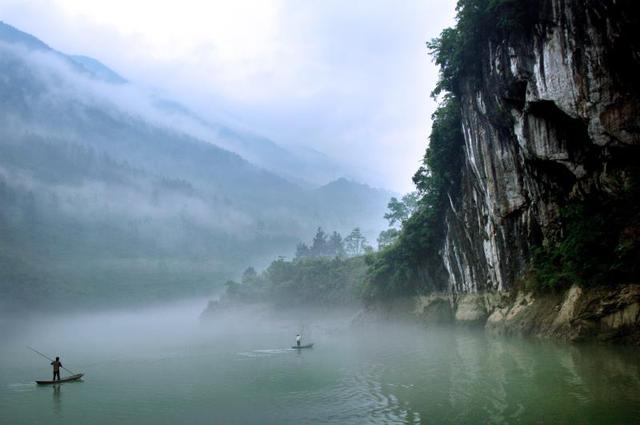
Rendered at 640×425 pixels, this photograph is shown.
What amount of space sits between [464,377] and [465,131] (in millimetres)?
22000

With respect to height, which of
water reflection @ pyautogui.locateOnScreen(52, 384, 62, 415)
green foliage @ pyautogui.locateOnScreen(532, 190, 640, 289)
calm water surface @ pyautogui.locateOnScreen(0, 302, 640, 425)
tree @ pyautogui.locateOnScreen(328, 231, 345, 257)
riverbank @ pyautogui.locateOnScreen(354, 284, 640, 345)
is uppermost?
tree @ pyautogui.locateOnScreen(328, 231, 345, 257)

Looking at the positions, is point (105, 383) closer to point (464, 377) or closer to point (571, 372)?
point (464, 377)

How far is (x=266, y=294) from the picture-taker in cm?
10444

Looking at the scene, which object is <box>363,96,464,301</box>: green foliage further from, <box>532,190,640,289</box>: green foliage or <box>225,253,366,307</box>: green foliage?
<box>225,253,366,307</box>: green foliage

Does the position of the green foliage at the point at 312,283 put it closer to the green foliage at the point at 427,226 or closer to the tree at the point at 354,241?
the green foliage at the point at 427,226

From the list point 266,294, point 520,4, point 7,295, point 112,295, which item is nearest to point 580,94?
point 520,4

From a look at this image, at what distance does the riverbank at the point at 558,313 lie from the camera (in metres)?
24.4

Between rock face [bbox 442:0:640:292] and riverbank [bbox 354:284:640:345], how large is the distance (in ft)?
4.26

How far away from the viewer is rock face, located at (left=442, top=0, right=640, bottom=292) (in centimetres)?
2481

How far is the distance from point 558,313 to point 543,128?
1046 cm

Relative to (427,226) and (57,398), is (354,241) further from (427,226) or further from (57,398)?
(57,398)

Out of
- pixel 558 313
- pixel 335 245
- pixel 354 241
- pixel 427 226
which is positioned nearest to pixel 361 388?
pixel 558 313

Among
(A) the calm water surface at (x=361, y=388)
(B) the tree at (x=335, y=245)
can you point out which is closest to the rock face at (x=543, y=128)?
(A) the calm water surface at (x=361, y=388)

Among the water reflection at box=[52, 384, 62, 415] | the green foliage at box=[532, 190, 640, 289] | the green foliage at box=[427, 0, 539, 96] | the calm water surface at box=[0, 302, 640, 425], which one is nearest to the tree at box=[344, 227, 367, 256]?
the green foliage at box=[427, 0, 539, 96]
